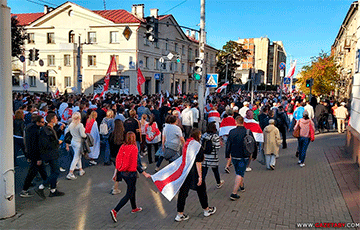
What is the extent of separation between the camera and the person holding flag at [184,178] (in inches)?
218

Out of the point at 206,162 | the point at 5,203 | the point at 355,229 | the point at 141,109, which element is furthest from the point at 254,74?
the point at 5,203

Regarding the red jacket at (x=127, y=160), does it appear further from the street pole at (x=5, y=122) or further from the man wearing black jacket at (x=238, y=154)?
the man wearing black jacket at (x=238, y=154)

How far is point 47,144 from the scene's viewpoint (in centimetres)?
655

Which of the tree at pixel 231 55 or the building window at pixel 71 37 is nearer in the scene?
the building window at pixel 71 37

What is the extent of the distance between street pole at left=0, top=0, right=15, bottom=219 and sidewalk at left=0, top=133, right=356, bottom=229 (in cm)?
34

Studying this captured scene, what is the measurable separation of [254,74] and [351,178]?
8.72 m

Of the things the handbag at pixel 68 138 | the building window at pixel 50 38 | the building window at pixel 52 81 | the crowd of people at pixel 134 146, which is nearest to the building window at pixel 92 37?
the building window at pixel 50 38

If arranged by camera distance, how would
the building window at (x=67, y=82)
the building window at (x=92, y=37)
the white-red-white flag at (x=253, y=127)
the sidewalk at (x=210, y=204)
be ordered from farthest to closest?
the building window at (x=67, y=82) < the building window at (x=92, y=37) < the white-red-white flag at (x=253, y=127) < the sidewalk at (x=210, y=204)

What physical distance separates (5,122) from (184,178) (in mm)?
3364

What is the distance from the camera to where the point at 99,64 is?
133 feet

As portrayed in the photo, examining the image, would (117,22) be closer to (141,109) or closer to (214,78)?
(214,78)

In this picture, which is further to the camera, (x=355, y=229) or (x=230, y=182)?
(x=230, y=182)

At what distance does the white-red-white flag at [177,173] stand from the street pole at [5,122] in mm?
2653

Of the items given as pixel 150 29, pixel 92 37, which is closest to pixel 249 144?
pixel 150 29
